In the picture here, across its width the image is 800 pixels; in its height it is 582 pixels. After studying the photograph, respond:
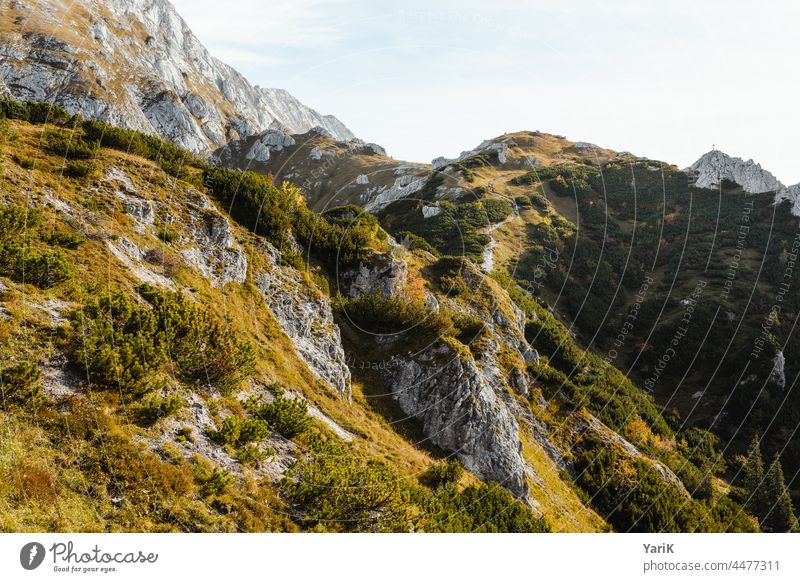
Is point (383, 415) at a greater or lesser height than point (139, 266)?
lesser

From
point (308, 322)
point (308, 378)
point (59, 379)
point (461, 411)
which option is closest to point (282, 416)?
point (308, 378)

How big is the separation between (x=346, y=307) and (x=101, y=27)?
181557mm

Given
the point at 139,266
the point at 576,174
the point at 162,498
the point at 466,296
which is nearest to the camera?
the point at 162,498

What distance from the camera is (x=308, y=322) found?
20406mm

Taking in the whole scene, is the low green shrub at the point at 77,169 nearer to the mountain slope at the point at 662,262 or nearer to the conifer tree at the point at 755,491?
the mountain slope at the point at 662,262

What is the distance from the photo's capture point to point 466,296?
31047mm

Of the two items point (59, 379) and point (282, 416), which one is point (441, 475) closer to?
point (282, 416)

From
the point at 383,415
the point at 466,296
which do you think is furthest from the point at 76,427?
the point at 466,296

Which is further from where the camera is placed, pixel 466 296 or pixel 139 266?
pixel 466 296

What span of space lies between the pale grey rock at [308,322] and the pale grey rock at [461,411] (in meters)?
3.07

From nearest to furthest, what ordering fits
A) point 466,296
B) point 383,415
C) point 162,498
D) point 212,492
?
point 162,498 < point 212,492 < point 383,415 < point 466,296

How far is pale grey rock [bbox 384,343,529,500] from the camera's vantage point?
1886 cm

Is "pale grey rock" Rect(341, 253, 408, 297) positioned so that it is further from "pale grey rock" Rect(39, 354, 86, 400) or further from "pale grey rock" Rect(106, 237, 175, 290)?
"pale grey rock" Rect(39, 354, 86, 400)

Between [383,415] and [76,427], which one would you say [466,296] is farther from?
[76,427]
